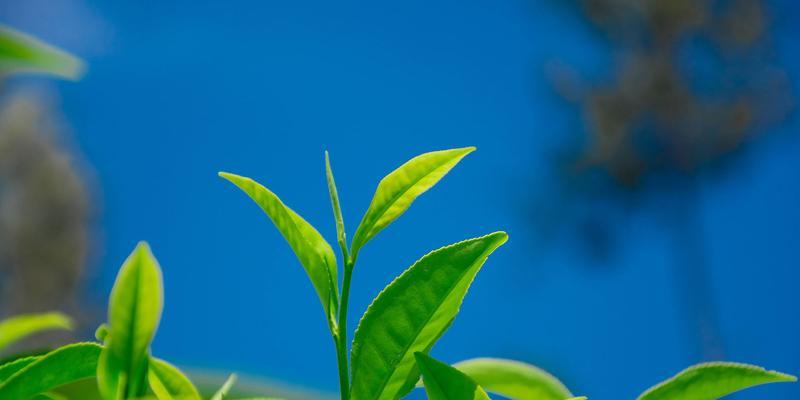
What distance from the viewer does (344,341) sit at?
349 millimetres

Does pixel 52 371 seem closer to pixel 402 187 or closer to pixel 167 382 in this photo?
pixel 167 382

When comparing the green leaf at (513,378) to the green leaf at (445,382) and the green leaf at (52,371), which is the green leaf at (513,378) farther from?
the green leaf at (52,371)

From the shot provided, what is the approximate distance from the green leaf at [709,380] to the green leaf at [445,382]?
0.09 metres

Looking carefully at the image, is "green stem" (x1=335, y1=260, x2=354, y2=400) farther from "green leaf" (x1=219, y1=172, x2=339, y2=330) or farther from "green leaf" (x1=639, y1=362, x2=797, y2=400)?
"green leaf" (x1=639, y1=362, x2=797, y2=400)

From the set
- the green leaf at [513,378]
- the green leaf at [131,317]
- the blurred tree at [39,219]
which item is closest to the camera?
the green leaf at [131,317]

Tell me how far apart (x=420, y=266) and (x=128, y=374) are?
13 centimetres

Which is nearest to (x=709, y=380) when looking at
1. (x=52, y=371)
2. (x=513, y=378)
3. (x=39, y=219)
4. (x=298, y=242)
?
(x=513, y=378)

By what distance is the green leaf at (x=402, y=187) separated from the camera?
366 millimetres

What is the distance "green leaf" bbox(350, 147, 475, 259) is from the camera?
0.37 meters

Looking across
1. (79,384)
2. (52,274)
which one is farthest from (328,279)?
(52,274)

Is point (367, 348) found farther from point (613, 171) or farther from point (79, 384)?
point (613, 171)

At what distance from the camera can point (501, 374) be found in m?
0.41

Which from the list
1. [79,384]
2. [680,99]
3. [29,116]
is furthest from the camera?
[29,116]

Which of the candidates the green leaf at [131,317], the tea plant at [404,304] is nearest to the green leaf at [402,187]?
the tea plant at [404,304]
